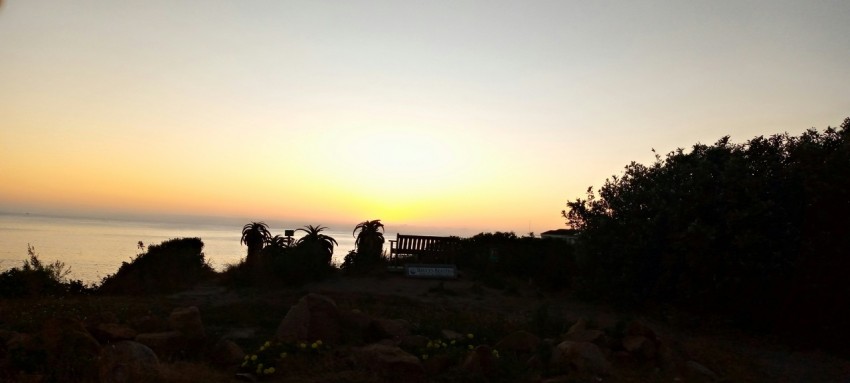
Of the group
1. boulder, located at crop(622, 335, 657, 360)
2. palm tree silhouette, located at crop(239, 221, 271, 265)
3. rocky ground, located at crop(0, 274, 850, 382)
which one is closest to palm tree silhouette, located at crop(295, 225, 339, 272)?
palm tree silhouette, located at crop(239, 221, 271, 265)

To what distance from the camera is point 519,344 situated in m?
9.56

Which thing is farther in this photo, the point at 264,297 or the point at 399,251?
the point at 399,251

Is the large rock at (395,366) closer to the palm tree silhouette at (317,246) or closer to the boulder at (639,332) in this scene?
the boulder at (639,332)

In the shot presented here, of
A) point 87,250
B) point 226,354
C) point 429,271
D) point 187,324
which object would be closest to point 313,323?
point 226,354

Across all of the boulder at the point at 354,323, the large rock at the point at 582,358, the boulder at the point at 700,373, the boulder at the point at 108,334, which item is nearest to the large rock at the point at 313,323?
the boulder at the point at 354,323

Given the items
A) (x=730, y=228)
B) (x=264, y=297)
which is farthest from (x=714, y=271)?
(x=264, y=297)

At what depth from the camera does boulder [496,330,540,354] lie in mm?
9523

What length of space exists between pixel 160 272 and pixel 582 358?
15736 millimetres

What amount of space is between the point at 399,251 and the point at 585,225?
7.95 metres

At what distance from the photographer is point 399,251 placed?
22344mm

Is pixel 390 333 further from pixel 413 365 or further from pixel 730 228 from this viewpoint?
pixel 730 228

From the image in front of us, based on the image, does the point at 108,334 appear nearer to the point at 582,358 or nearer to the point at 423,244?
the point at 582,358

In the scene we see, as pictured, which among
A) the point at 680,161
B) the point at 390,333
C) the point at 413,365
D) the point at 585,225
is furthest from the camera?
the point at 585,225

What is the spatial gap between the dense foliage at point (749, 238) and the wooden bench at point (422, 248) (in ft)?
27.8
